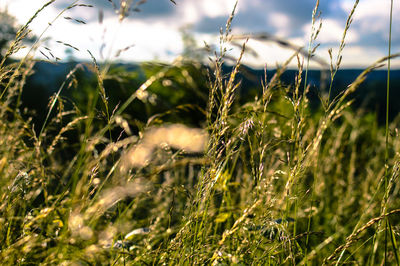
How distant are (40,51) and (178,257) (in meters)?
0.82

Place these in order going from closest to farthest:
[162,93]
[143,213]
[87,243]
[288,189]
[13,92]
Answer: [87,243] → [288,189] → [13,92] → [143,213] → [162,93]

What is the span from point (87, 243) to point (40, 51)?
0.65 metres

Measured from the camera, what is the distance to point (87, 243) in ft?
3.46

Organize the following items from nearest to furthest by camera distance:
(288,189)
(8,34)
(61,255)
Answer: (61,255) < (288,189) < (8,34)

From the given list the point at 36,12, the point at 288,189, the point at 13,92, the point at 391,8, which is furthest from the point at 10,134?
the point at 391,8

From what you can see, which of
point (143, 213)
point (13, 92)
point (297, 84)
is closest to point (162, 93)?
point (143, 213)

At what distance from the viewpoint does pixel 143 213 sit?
2818mm

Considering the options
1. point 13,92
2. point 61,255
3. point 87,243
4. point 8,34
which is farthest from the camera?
point 8,34

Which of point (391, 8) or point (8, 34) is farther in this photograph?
point (8, 34)

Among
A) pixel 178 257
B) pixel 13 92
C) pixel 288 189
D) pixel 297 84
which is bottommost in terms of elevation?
pixel 178 257

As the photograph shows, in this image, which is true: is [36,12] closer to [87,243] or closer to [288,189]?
[87,243]

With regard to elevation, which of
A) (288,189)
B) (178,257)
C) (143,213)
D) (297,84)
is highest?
(297,84)

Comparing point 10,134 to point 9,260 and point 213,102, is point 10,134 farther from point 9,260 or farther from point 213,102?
point 213,102

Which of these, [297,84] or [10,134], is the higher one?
[297,84]
